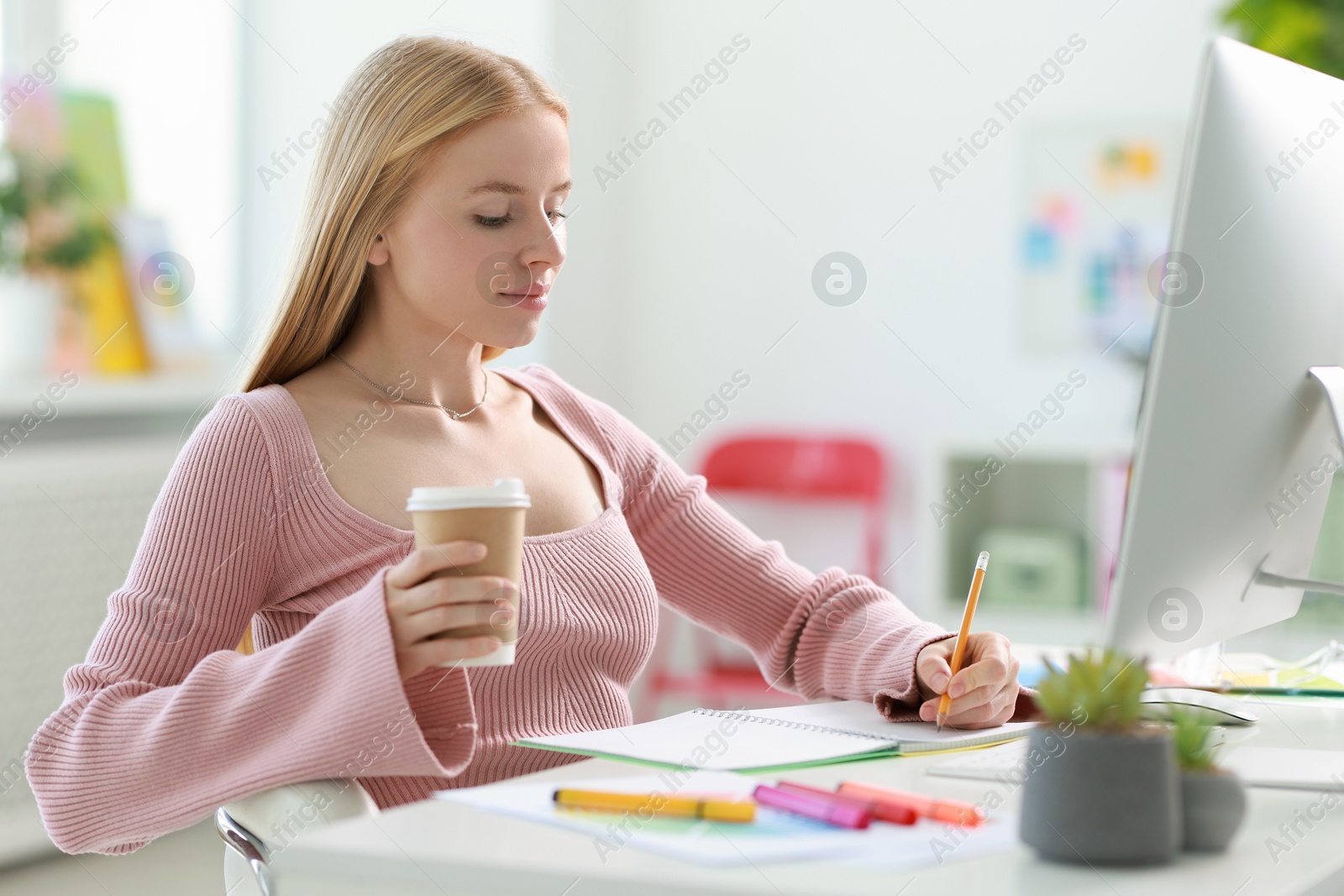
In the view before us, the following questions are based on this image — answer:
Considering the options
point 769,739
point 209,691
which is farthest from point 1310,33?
point 209,691

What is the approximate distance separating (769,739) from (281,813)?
362 millimetres

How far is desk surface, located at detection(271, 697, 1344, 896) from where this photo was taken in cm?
69

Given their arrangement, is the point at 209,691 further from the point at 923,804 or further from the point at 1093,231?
the point at 1093,231

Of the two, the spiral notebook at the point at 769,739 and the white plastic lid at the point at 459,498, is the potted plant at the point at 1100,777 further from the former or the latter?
the white plastic lid at the point at 459,498

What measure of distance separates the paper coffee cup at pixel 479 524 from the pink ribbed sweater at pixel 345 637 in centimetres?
5

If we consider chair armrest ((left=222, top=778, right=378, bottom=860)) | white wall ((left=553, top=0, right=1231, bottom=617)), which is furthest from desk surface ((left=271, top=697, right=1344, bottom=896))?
white wall ((left=553, top=0, right=1231, bottom=617))

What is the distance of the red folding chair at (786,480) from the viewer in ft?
12.1

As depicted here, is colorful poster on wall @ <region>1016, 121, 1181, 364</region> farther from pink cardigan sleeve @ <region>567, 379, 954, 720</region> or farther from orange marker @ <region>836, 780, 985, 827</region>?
orange marker @ <region>836, 780, 985, 827</region>

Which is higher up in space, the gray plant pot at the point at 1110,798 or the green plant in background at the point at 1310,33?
the green plant in background at the point at 1310,33

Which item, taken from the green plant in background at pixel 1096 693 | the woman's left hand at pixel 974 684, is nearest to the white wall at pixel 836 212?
the woman's left hand at pixel 974 684

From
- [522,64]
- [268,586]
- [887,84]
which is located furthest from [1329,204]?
[887,84]

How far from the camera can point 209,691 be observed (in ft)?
3.29

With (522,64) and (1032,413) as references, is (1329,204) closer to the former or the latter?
(522,64)

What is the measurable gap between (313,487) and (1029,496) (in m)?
2.77
